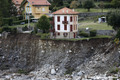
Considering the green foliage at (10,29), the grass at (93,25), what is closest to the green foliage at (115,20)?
the grass at (93,25)

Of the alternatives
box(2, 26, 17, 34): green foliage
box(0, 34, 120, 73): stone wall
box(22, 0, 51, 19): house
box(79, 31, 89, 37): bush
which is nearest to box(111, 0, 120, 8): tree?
box(22, 0, 51, 19): house

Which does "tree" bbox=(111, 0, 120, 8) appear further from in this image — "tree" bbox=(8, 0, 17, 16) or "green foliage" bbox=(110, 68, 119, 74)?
"green foliage" bbox=(110, 68, 119, 74)

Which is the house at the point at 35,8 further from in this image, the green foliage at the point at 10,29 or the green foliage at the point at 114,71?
the green foliage at the point at 114,71

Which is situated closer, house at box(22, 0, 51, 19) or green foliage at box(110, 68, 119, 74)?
green foliage at box(110, 68, 119, 74)

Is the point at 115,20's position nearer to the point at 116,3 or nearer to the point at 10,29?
the point at 10,29

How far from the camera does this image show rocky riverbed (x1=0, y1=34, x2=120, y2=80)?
217 feet

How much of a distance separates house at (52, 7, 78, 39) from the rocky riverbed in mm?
3785

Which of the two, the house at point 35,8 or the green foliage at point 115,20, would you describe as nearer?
the green foliage at point 115,20

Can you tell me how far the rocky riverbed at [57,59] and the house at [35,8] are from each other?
14380 mm

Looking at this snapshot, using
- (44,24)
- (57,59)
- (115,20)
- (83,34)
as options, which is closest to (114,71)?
(115,20)

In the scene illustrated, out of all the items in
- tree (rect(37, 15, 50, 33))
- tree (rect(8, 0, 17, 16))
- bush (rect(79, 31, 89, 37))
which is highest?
tree (rect(8, 0, 17, 16))

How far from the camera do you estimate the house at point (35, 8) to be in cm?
9500

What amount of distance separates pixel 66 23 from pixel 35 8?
19.4 m

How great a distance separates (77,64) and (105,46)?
6.95 meters
